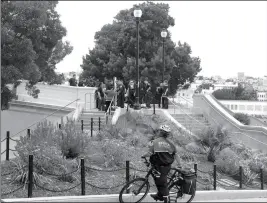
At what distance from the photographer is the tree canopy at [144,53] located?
34281mm

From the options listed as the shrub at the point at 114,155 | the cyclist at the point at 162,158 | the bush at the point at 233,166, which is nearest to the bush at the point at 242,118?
the bush at the point at 233,166

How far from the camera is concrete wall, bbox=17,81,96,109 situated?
75.2 feet

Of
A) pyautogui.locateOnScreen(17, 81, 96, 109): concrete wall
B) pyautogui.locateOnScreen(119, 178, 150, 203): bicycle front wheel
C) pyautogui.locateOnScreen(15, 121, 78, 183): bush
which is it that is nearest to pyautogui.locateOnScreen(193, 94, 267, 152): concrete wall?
pyautogui.locateOnScreen(17, 81, 96, 109): concrete wall

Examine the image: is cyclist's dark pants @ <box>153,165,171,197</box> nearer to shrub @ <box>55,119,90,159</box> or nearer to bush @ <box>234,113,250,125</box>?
shrub @ <box>55,119,90,159</box>

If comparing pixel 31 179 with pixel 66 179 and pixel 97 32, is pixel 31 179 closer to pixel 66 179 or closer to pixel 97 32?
pixel 66 179

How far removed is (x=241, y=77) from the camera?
1437 inches

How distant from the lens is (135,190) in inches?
281

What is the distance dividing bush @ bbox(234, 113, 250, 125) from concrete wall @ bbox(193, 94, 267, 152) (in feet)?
3.23

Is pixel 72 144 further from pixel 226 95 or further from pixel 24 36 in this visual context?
pixel 226 95

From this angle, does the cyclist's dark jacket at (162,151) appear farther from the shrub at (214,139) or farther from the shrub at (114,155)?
the shrub at (214,139)

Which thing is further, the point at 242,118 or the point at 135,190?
the point at 242,118

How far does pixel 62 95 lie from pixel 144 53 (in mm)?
13054

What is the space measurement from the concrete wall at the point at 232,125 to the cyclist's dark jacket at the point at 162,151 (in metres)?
8.79

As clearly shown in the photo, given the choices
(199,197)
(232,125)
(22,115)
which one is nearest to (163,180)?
(199,197)
